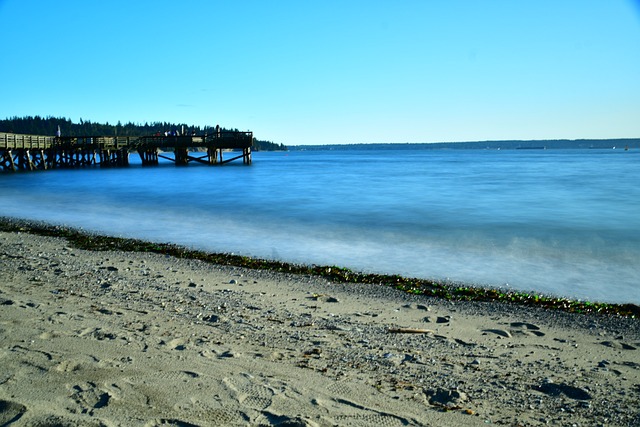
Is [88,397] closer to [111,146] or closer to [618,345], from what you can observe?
[618,345]

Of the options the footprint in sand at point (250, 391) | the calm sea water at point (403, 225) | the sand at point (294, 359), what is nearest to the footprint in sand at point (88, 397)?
the sand at point (294, 359)

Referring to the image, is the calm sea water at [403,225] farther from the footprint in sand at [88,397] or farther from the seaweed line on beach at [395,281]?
the footprint in sand at [88,397]

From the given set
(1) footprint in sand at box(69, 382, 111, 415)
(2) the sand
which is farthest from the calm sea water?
(1) footprint in sand at box(69, 382, 111, 415)

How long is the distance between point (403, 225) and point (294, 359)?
47.3 feet

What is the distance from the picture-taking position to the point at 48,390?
14.6ft

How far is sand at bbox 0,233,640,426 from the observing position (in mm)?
4348

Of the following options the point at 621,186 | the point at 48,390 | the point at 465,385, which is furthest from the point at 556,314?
the point at 621,186

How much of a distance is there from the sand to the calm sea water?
357 cm

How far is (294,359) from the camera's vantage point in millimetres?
5535

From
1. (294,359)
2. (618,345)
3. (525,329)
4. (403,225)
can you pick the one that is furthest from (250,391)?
(403,225)

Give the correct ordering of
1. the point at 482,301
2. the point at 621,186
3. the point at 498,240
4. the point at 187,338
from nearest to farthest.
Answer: the point at 187,338 → the point at 482,301 → the point at 498,240 → the point at 621,186

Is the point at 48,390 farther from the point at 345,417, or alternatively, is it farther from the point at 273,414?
the point at 345,417

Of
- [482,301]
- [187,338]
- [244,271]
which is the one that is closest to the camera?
[187,338]

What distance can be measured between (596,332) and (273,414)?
4.92m
